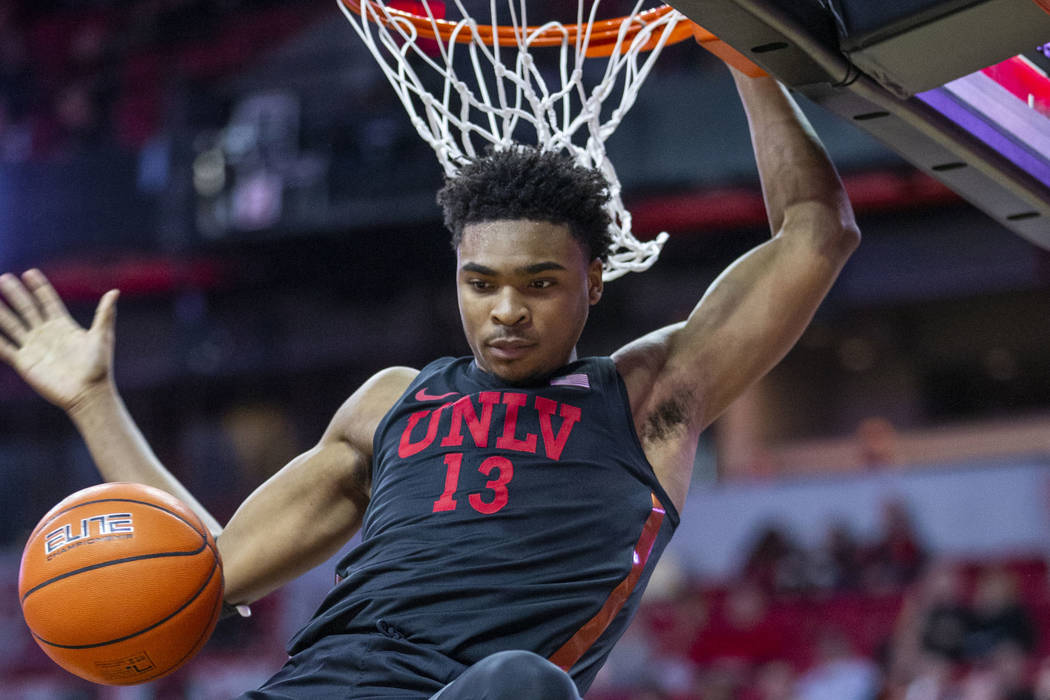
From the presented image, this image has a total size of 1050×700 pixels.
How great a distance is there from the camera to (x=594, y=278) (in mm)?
2451

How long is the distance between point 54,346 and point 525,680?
1558 millimetres

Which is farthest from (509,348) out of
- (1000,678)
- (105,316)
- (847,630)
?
(847,630)

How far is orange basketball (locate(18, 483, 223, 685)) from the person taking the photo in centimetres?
212

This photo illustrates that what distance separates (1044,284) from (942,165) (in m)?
9.48

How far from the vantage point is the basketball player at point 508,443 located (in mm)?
2072

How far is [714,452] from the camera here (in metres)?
12.1

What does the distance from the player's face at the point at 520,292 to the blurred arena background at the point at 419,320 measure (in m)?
5.03

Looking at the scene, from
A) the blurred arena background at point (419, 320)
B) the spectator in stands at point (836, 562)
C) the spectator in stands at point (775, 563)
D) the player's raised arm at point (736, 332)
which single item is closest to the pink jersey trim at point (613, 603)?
the player's raised arm at point (736, 332)

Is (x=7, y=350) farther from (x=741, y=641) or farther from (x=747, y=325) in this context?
(x=741, y=641)

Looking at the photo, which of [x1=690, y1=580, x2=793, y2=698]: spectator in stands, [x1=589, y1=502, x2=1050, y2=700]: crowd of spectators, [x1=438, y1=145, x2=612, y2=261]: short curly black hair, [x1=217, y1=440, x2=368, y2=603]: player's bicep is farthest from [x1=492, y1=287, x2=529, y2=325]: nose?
[x1=690, y1=580, x2=793, y2=698]: spectator in stands

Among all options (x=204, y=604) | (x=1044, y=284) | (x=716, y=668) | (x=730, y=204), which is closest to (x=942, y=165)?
(x=204, y=604)

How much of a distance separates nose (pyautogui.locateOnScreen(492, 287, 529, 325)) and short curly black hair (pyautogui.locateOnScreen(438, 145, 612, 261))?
0.53 ft

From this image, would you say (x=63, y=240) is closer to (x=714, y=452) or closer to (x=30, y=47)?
(x=30, y=47)

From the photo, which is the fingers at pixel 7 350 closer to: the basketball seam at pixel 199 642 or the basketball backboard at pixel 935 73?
the basketball seam at pixel 199 642
